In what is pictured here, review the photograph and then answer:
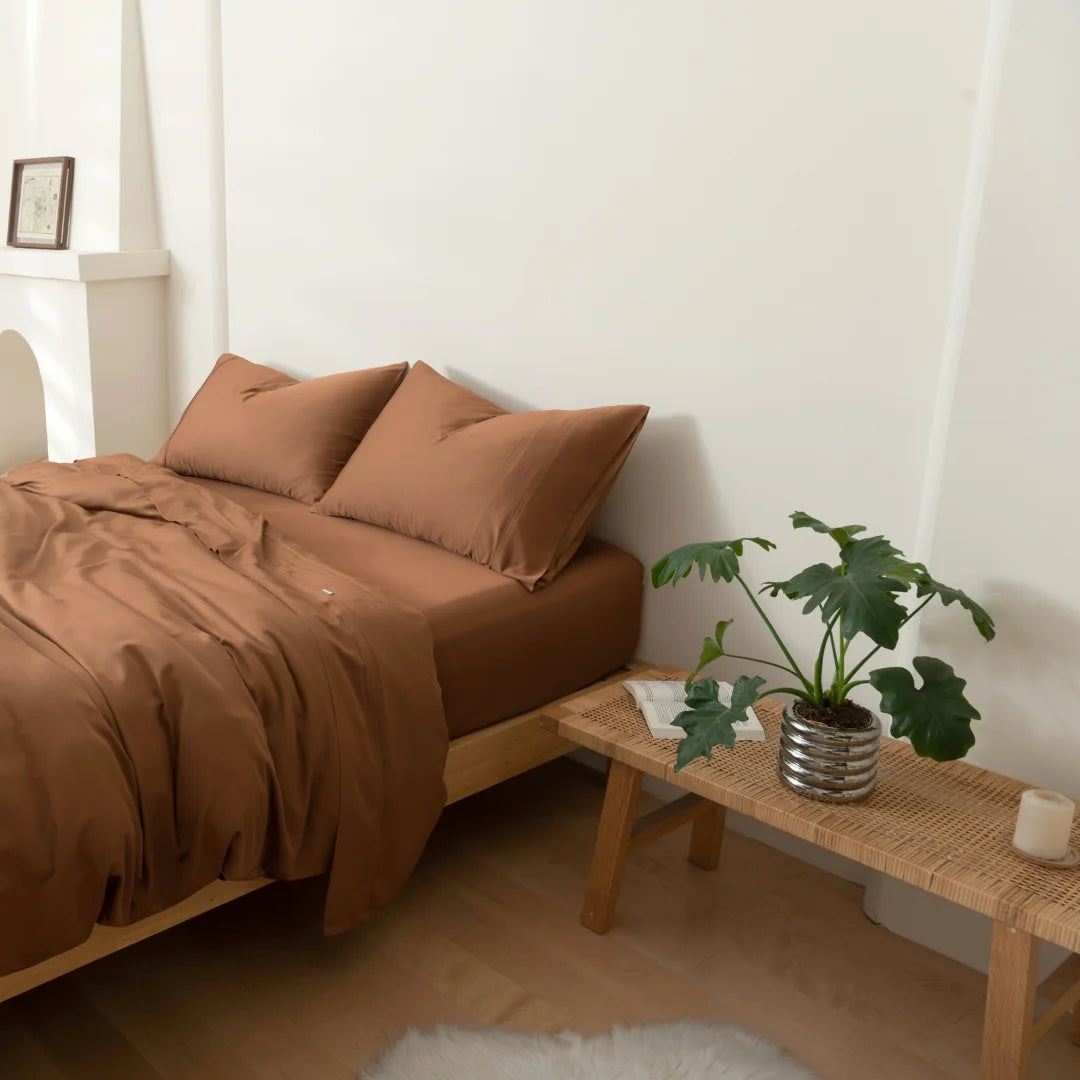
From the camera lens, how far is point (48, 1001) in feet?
7.16

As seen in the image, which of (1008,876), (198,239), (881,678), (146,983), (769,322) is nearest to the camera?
(1008,876)

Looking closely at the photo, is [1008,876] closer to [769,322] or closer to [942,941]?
[942,941]

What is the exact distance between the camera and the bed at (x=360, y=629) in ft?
7.02

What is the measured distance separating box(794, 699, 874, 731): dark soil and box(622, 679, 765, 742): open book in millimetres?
138

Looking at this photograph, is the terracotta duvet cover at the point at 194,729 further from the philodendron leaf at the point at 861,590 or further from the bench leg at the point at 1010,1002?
the bench leg at the point at 1010,1002

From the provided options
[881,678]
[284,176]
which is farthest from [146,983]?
[284,176]

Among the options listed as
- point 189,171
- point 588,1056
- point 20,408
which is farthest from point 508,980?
point 20,408

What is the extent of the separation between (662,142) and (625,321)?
0.45 m

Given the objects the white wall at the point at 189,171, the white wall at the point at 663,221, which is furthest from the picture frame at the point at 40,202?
the white wall at the point at 663,221

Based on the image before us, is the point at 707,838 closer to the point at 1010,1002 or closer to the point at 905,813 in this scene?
the point at 905,813

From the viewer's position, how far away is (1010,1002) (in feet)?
6.15

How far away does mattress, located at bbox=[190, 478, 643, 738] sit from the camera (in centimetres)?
256

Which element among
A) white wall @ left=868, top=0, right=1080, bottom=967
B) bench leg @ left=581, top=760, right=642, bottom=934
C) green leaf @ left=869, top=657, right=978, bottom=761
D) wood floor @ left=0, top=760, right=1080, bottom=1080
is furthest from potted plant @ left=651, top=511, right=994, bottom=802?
wood floor @ left=0, top=760, right=1080, bottom=1080

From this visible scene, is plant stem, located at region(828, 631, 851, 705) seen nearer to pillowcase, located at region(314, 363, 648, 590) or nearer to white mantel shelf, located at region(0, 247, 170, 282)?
pillowcase, located at region(314, 363, 648, 590)
